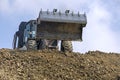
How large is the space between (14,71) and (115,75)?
500cm

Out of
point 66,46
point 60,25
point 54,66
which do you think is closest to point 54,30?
point 60,25

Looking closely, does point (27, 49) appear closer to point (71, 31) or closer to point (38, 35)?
point (38, 35)

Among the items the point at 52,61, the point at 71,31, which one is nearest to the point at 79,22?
the point at 71,31

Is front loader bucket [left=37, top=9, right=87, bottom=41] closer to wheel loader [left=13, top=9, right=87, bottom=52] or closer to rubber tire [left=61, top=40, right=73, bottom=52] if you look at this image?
wheel loader [left=13, top=9, right=87, bottom=52]

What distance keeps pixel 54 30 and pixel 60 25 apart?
0.46 metres

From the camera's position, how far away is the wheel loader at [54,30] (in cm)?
2330

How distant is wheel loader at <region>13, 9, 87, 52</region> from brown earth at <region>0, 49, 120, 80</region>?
3.57ft

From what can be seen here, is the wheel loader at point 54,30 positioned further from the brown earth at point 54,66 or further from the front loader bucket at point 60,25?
the brown earth at point 54,66

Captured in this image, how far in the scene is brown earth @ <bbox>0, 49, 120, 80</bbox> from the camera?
20797 millimetres

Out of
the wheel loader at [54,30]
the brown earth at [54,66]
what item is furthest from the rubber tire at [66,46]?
the brown earth at [54,66]

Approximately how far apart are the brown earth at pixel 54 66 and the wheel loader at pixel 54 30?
1.09 metres

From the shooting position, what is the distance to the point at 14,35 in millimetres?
26625

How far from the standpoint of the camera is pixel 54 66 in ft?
71.8

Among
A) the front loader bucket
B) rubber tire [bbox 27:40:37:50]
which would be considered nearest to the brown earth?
the front loader bucket
